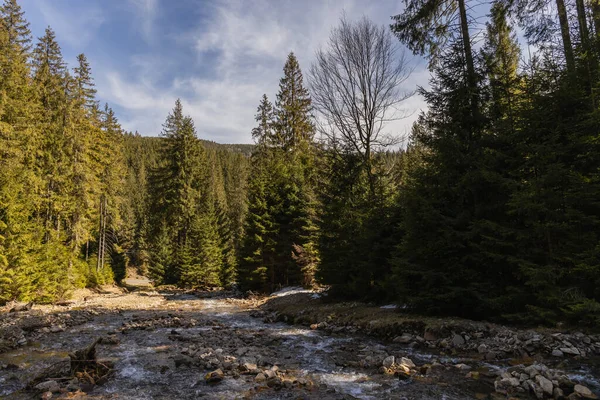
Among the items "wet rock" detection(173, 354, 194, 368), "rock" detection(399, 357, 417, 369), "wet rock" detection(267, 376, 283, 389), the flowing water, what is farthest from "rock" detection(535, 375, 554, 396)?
"wet rock" detection(173, 354, 194, 368)

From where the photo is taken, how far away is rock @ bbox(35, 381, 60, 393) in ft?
21.0

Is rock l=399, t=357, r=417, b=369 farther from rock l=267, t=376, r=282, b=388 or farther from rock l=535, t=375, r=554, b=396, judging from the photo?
rock l=267, t=376, r=282, b=388

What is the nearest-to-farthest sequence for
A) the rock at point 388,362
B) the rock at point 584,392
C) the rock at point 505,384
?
the rock at point 584,392
the rock at point 505,384
the rock at point 388,362

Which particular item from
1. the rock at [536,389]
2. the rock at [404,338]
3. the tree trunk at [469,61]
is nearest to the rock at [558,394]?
the rock at [536,389]

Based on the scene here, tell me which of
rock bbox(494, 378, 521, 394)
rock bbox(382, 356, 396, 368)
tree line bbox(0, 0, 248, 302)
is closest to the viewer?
rock bbox(494, 378, 521, 394)

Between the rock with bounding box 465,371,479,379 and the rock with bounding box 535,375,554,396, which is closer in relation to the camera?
the rock with bounding box 535,375,554,396

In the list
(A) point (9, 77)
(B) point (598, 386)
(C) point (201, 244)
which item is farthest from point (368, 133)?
(C) point (201, 244)

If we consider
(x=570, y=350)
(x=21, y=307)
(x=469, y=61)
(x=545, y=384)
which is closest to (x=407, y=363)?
(x=545, y=384)

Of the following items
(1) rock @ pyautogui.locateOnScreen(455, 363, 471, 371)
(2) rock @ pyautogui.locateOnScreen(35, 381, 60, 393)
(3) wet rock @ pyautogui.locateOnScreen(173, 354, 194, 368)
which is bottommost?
(3) wet rock @ pyautogui.locateOnScreen(173, 354, 194, 368)

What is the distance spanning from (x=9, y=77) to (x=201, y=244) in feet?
65.7

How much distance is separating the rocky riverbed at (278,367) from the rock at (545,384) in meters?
0.01

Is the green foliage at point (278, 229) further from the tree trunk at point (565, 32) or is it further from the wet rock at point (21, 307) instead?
the tree trunk at point (565, 32)

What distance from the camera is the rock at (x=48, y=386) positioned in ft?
21.0

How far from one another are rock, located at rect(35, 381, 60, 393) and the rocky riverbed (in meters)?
0.03
